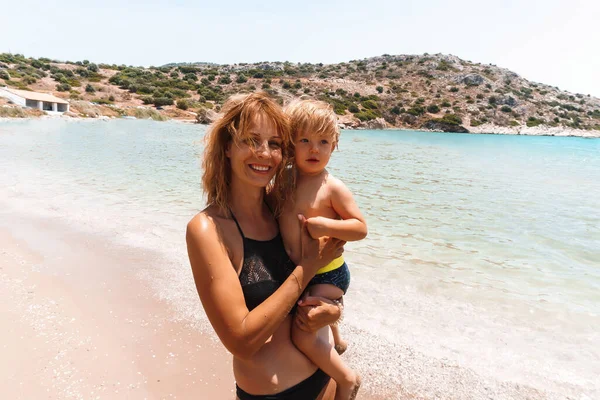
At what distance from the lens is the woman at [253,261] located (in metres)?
1.53

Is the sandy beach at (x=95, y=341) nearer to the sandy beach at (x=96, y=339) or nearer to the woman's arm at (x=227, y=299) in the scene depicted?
the sandy beach at (x=96, y=339)

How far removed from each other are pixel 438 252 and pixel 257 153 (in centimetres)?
591

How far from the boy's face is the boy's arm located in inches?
5.5

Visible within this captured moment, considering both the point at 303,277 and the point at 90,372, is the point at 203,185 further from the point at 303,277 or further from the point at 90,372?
the point at 90,372

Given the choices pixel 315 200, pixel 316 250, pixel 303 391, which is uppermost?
pixel 315 200

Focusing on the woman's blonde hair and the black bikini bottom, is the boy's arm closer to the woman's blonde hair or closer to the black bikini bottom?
the woman's blonde hair

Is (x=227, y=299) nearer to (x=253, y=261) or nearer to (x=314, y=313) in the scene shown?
(x=253, y=261)

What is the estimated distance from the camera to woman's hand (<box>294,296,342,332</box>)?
1772 mm

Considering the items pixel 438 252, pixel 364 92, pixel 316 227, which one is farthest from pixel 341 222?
pixel 364 92

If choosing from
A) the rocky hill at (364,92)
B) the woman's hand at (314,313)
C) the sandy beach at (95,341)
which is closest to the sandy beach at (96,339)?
the sandy beach at (95,341)

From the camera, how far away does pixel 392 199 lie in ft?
36.0

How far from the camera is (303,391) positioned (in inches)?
71.1

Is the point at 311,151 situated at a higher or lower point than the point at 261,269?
higher

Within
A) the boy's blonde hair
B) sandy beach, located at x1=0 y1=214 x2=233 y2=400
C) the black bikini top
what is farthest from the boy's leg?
sandy beach, located at x1=0 y1=214 x2=233 y2=400
